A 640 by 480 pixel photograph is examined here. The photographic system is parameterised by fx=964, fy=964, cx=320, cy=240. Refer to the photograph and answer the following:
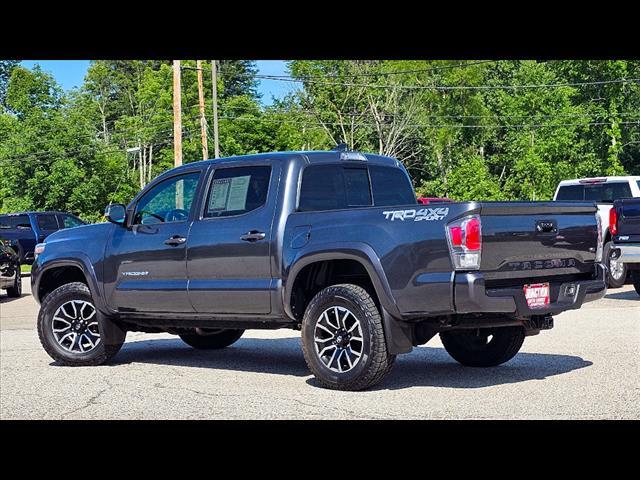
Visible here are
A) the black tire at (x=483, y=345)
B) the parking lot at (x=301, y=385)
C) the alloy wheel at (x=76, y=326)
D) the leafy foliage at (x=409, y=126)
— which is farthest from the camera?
the leafy foliage at (x=409, y=126)

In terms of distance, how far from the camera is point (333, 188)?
9.09 meters

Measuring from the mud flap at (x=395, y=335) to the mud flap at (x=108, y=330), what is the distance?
136 inches

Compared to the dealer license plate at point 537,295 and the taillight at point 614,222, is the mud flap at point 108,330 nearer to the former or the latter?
the dealer license plate at point 537,295

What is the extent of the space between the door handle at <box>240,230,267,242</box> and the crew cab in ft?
32.0

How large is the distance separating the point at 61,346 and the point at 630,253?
10.4m

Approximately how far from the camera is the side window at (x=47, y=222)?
1246 inches

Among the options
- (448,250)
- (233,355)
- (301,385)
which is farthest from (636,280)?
(448,250)

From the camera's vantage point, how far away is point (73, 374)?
374 inches

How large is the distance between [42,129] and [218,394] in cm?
5070

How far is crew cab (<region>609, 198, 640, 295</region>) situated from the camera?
54.3ft

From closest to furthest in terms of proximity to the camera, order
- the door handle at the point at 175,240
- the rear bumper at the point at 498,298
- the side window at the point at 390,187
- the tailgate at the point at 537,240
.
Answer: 1. the rear bumper at the point at 498,298
2. the tailgate at the point at 537,240
3. the door handle at the point at 175,240
4. the side window at the point at 390,187

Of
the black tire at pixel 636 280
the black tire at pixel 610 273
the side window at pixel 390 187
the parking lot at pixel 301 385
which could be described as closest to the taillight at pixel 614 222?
the black tire at pixel 636 280

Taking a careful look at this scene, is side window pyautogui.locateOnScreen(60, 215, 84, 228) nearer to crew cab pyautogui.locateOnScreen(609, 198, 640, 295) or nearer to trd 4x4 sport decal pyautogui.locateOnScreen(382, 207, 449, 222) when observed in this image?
crew cab pyautogui.locateOnScreen(609, 198, 640, 295)
